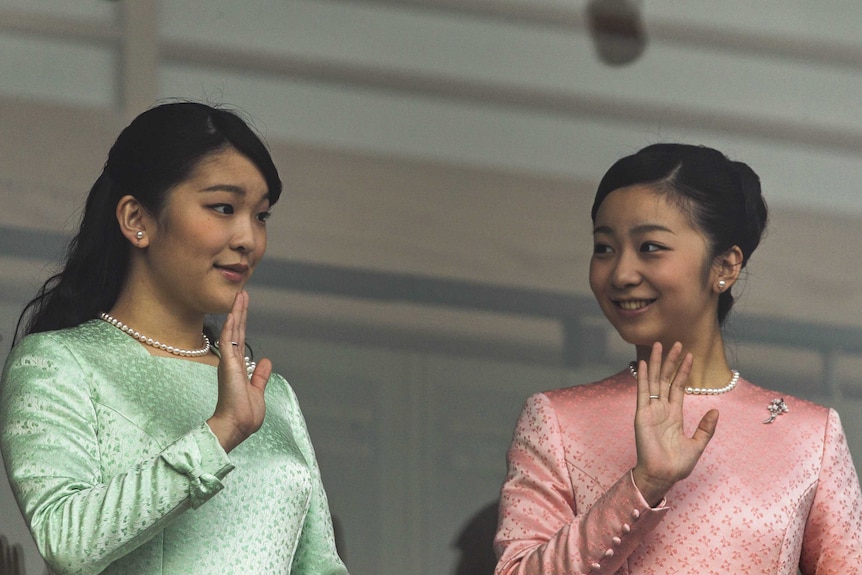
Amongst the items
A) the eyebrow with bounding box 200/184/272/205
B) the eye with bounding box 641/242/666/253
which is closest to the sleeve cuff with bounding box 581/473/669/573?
the eye with bounding box 641/242/666/253

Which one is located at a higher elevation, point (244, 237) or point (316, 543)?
point (244, 237)

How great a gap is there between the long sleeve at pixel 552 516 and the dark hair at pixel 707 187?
0.34m

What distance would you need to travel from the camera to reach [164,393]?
253 centimetres

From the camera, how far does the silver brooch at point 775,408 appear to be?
282 cm

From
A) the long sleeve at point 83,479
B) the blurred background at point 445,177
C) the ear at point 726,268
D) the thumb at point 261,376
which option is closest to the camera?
the long sleeve at point 83,479

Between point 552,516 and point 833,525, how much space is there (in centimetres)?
40

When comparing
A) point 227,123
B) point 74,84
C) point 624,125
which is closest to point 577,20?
point 624,125

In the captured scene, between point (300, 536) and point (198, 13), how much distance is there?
117cm

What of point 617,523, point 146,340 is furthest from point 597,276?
point 146,340

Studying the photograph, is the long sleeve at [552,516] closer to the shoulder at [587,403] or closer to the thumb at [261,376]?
the shoulder at [587,403]

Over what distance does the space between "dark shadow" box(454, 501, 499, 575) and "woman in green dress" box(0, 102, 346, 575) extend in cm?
73

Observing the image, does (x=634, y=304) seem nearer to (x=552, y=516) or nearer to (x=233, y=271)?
(x=552, y=516)

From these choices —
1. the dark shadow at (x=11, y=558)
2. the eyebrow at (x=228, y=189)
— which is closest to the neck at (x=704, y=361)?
the eyebrow at (x=228, y=189)

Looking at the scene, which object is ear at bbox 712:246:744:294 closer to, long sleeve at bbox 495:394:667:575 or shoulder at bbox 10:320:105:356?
long sleeve at bbox 495:394:667:575
